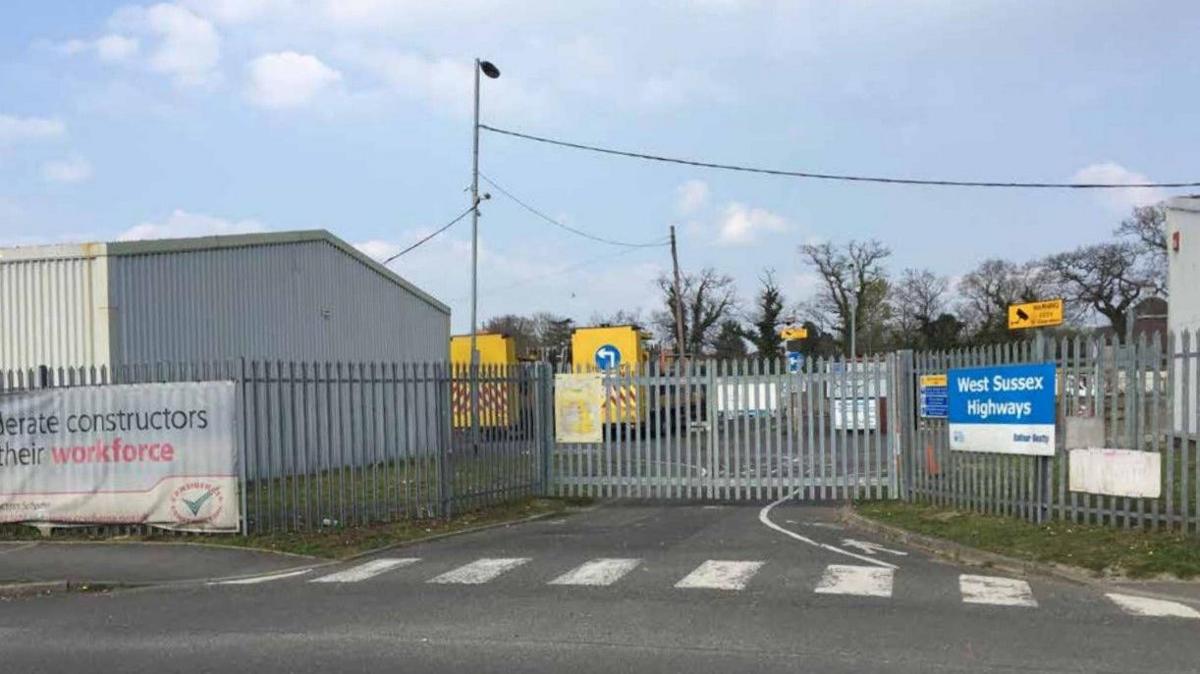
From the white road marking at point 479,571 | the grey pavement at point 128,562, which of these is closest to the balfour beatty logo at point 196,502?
the grey pavement at point 128,562

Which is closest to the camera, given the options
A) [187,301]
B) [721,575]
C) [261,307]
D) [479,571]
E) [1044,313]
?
[721,575]

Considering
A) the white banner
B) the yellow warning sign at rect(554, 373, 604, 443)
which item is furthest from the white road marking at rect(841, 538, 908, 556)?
the white banner

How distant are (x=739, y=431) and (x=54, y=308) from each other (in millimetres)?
11617

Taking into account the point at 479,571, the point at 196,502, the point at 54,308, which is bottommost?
the point at 479,571

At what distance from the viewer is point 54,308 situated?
16969 mm

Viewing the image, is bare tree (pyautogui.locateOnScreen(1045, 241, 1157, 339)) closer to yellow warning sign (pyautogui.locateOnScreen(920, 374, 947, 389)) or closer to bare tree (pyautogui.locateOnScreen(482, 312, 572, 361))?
bare tree (pyautogui.locateOnScreen(482, 312, 572, 361))

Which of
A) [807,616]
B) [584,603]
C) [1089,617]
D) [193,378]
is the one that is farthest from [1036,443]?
[193,378]

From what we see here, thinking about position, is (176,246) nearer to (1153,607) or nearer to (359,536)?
(359,536)

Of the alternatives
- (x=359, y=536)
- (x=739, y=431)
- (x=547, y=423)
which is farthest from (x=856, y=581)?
(x=547, y=423)

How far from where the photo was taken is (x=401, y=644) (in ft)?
23.2

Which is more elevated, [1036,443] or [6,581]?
[1036,443]

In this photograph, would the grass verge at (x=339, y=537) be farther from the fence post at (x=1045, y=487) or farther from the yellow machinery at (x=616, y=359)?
the fence post at (x=1045, y=487)

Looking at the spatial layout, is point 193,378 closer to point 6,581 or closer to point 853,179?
point 6,581

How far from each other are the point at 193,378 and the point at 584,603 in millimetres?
6590
